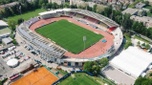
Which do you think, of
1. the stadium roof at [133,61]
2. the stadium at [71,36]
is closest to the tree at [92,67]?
the stadium at [71,36]

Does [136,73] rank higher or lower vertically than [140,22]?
lower

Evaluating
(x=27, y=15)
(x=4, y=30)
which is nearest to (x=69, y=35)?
(x=4, y=30)

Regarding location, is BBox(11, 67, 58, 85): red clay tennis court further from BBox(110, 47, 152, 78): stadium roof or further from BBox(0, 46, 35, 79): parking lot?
BBox(110, 47, 152, 78): stadium roof

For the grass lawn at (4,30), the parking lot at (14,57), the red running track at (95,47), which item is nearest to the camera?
the parking lot at (14,57)

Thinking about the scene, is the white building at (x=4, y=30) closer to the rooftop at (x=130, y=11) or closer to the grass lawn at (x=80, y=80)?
the grass lawn at (x=80, y=80)

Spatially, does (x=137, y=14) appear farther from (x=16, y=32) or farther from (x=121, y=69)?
(x=16, y=32)

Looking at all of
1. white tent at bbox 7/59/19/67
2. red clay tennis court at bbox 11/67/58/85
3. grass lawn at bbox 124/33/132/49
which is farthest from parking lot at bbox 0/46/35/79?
grass lawn at bbox 124/33/132/49

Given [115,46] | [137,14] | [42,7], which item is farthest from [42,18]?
[137,14]
